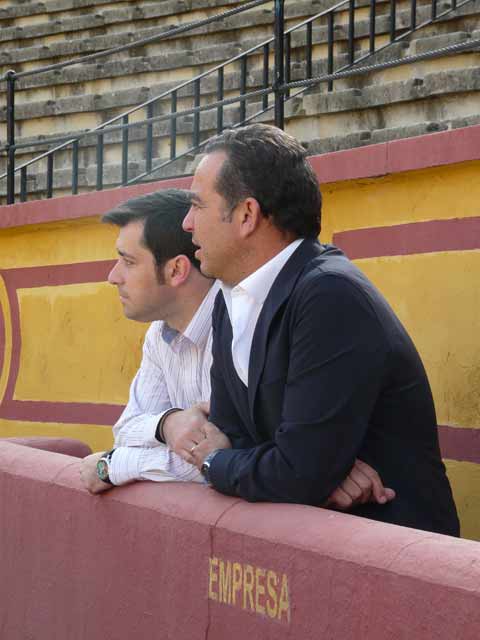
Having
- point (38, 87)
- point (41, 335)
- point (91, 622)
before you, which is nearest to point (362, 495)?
point (91, 622)

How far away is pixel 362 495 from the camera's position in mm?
3096

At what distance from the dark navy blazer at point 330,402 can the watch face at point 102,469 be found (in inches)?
21.5

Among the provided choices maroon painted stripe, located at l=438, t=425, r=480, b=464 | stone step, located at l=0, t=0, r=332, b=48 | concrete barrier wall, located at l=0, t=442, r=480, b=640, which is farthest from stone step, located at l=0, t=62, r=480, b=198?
concrete barrier wall, located at l=0, t=442, r=480, b=640

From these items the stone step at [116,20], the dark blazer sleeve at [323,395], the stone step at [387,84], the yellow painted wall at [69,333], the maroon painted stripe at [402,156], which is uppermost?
the stone step at [116,20]

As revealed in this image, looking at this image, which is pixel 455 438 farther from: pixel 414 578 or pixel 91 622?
pixel 414 578

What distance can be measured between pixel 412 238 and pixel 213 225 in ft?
4.98

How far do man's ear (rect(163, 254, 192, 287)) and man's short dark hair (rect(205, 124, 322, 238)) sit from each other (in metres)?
0.67

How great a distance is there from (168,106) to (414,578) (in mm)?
9393

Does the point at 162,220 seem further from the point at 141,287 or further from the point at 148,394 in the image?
the point at 148,394

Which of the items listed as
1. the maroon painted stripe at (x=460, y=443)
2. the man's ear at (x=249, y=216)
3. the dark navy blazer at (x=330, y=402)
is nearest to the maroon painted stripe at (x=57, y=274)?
the maroon painted stripe at (x=460, y=443)

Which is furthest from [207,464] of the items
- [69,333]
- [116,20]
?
[116,20]

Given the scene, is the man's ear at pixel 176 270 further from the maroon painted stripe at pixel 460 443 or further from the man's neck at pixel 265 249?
the maroon painted stripe at pixel 460 443

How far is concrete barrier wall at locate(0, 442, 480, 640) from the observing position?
8.12ft

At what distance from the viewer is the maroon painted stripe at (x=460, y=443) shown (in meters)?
4.42
